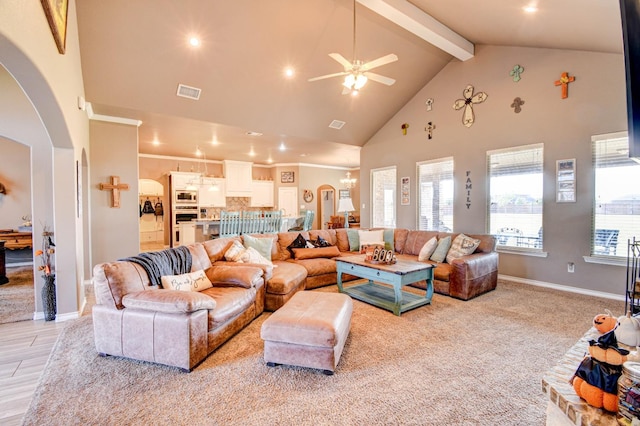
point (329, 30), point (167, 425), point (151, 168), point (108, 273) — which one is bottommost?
point (167, 425)

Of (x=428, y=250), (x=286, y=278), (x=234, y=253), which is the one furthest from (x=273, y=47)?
(x=428, y=250)

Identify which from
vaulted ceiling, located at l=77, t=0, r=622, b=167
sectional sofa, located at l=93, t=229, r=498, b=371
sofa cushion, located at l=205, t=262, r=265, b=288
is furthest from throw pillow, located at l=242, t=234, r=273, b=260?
vaulted ceiling, located at l=77, t=0, r=622, b=167

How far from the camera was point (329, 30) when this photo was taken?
4.62 m

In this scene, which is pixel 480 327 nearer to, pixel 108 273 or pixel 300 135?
pixel 108 273

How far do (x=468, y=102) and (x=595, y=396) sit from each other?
5.76 meters

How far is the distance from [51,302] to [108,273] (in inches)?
72.7

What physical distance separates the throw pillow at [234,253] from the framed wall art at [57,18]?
8.78 ft

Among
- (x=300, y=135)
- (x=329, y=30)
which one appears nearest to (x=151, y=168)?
(x=300, y=135)

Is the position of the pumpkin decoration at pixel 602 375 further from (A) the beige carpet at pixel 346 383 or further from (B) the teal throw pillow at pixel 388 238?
(B) the teal throw pillow at pixel 388 238

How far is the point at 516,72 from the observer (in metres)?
5.03

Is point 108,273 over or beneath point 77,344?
over

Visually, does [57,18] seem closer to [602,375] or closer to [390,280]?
[390,280]

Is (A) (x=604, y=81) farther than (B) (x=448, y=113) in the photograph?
No

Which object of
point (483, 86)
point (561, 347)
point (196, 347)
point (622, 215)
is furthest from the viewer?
point (483, 86)
